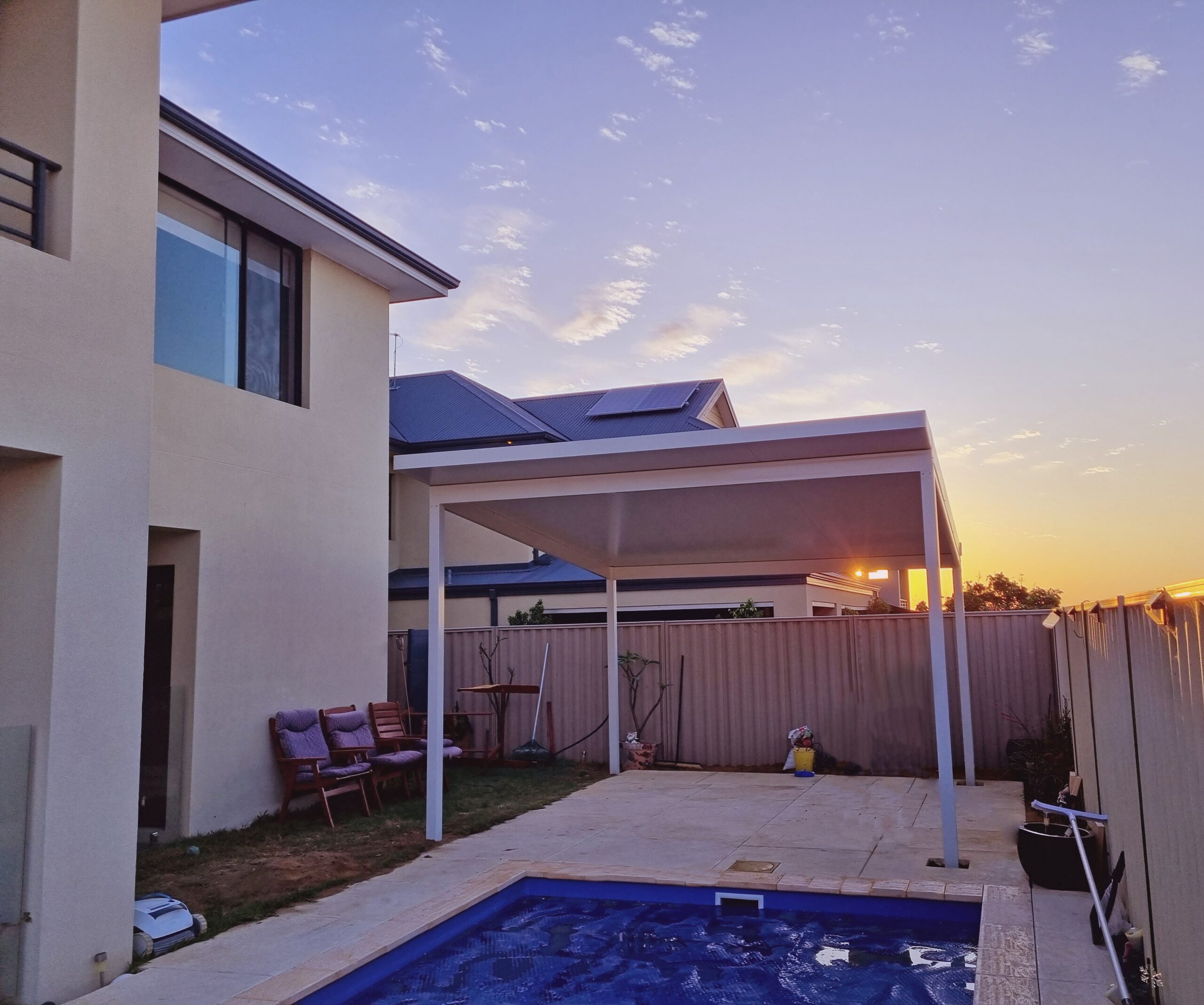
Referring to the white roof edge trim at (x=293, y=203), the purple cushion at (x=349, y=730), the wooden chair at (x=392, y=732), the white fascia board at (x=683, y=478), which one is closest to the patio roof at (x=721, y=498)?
the white fascia board at (x=683, y=478)

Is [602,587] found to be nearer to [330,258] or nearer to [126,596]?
[330,258]

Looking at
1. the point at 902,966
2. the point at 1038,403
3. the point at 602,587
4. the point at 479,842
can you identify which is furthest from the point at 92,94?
the point at 602,587

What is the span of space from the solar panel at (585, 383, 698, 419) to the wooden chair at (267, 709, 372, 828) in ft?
36.6

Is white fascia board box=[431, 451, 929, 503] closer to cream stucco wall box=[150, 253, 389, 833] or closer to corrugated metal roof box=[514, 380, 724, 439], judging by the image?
cream stucco wall box=[150, 253, 389, 833]

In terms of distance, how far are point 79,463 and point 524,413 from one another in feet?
47.1

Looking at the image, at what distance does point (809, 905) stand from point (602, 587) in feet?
34.0

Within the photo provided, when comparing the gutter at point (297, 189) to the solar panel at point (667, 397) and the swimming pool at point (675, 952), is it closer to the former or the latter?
the swimming pool at point (675, 952)

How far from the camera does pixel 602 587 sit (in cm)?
1648

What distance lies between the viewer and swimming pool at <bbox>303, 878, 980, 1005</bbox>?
5.03 metres

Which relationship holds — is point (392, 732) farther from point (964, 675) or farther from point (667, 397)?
point (667, 397)

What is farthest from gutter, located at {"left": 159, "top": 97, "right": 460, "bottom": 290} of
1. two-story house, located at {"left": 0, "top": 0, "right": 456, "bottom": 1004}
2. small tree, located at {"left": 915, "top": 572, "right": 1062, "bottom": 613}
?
small tree, located at {"left": 915, "top": 572, "right": 1062, "bottom": 613}

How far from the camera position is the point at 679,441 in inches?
275

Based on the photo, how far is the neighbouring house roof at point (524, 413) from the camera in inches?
681

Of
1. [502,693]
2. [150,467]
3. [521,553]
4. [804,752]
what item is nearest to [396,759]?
[502,693]
